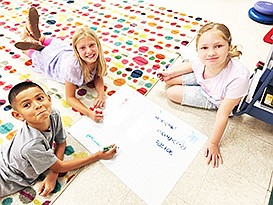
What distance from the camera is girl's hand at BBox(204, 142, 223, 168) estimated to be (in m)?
0.98

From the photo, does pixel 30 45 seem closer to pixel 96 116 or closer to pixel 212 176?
pixel 96 116

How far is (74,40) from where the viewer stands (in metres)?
1.05

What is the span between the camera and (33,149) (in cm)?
79

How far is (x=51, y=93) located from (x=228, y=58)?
699 millimetres

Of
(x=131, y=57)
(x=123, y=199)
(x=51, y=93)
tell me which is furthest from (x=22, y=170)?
(x=131, y=57)

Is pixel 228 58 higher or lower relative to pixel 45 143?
higher

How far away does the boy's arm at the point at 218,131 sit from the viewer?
987 mm

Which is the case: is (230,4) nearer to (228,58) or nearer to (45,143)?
(228,58)

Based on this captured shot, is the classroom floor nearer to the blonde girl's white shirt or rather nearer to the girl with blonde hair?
the blonde girl's white shirt

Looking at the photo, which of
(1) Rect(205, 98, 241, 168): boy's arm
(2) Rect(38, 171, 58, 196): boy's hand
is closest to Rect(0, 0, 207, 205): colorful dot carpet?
(2) Rect(38, 171, 58, 196): boy's hand

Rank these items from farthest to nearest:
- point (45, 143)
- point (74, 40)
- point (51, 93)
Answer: point (51, 93) < point (74, 40) < point (45, 143)

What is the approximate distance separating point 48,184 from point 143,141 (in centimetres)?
34

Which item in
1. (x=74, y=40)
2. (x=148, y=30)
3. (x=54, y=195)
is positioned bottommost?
(x=54, y=195)

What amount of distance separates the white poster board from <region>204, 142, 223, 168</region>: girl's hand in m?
0.03
